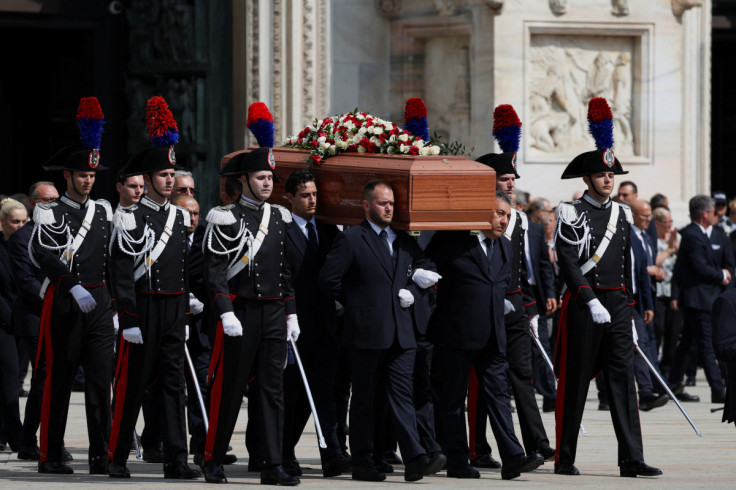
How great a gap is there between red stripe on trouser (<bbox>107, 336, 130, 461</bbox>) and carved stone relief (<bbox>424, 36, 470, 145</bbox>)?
784 centimetres

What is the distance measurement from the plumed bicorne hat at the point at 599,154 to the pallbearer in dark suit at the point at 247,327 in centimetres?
198

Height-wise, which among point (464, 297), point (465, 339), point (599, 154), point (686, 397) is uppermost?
point (599, 154)

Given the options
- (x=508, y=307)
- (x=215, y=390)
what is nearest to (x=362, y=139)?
(x=508, y=307)

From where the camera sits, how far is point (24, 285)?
12062 mm

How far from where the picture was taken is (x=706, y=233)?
52.5ft

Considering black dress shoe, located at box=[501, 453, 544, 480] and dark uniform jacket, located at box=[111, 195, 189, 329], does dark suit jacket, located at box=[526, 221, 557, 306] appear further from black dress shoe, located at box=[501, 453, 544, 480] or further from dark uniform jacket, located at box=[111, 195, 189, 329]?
dark uniform jacket, located at box=[111, 195, 189, 329]

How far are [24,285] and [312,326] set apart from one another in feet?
7.63

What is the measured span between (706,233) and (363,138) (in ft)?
19.0

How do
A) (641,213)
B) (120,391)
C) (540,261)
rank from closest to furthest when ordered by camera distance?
1. (120,391)
2. (540,261)
3. (641,213)

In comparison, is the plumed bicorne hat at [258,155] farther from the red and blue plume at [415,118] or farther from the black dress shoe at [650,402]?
the black dress shoe at [650,402]

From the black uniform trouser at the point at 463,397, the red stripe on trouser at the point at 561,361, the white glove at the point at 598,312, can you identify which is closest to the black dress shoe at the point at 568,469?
the red stripe on trouser at the point at 561,361

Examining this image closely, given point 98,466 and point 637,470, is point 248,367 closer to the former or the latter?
point 98,466

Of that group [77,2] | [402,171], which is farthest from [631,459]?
[77,2]

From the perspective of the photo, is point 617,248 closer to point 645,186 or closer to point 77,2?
point 645,186
